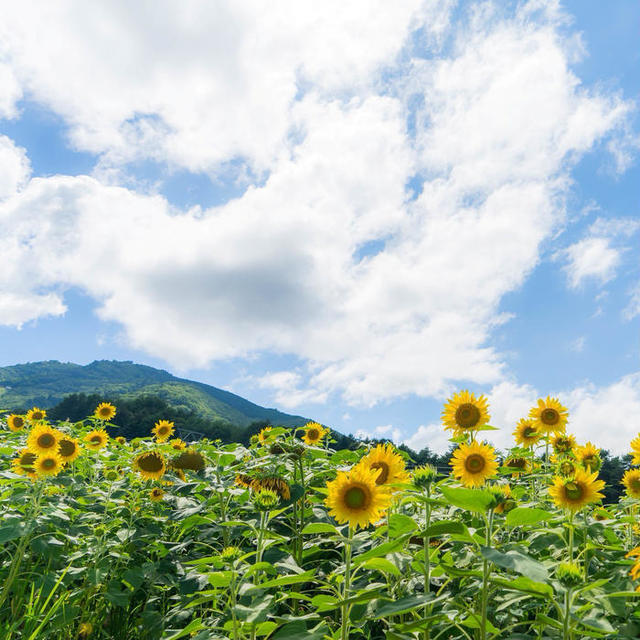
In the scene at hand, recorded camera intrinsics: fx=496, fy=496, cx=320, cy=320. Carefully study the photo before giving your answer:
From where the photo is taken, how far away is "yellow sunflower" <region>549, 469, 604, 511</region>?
2648 mm

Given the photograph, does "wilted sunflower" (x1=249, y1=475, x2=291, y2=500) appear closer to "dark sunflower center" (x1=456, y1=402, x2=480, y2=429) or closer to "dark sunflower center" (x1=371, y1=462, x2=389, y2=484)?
"dark sunflower center" (x1=371, y1=462, x2=389, y2=484)

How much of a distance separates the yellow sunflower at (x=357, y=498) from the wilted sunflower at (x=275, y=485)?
0.87 m

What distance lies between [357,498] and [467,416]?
1771 mm

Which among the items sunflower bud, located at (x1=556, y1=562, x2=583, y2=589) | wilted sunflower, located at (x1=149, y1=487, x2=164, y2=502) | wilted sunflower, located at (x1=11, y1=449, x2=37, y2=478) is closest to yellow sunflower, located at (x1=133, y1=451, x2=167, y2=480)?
wilted sunflower, located at (x1=149, y1=487, x2=164, y2=502)

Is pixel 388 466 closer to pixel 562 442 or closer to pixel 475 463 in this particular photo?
pixel 475 463

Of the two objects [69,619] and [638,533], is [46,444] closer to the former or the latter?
[69,619]

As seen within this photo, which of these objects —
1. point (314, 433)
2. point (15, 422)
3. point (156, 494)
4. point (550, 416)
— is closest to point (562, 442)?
point (550, 416)

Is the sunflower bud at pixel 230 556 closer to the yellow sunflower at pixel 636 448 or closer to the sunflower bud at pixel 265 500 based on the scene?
the sunflower bud at pixel 265 500

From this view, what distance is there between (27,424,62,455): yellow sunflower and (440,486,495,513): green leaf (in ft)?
15.5

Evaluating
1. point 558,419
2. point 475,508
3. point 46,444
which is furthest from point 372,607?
point 46,444

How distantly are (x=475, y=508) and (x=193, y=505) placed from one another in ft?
7.89

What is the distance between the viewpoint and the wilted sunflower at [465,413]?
12.5 ft

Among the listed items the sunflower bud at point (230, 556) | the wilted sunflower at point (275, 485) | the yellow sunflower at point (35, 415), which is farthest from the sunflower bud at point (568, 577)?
the yellow sunflower at point (35, 415)

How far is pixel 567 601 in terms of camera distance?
1726 mm
